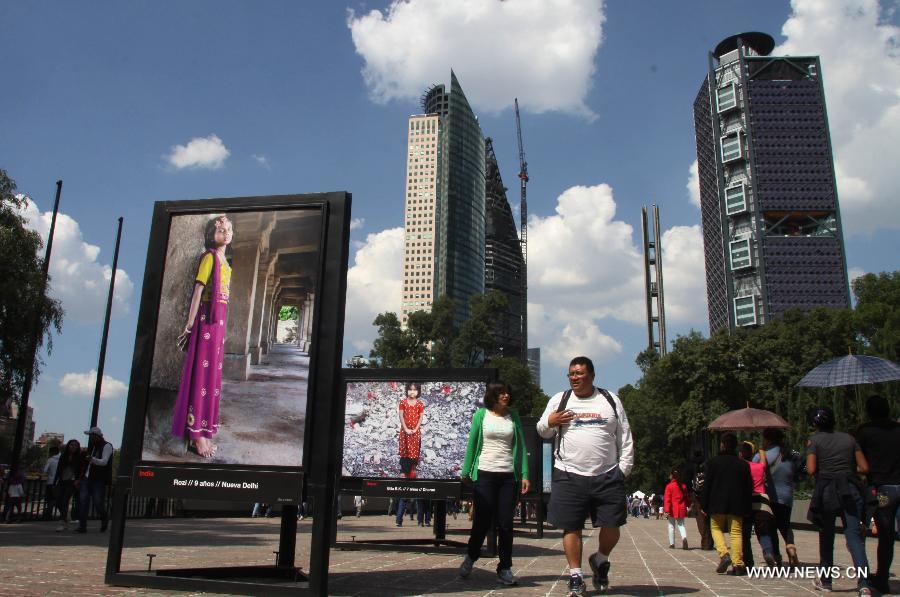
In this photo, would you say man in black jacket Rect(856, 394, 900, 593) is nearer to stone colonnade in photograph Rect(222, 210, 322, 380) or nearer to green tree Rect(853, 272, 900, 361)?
stone colonnade in photograph Rect(222, 210, 322, 380)

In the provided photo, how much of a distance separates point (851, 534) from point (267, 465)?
5.05 m

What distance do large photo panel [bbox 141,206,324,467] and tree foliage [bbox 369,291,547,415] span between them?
47.6 metres

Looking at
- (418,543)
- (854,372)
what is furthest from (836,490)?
(418,543)

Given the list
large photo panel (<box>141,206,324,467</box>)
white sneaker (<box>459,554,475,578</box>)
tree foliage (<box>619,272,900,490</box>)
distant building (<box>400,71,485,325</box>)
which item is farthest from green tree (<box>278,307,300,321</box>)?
distant building (<box>400,71,485,325</box>)

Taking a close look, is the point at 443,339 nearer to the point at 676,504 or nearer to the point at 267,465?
the point at 676,504

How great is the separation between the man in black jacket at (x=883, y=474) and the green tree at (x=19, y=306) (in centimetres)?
1802

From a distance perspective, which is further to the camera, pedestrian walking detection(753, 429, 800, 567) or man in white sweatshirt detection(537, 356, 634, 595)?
pedestrian walking detection(753, 429, 800, 567)

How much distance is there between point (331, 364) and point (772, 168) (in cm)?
14052

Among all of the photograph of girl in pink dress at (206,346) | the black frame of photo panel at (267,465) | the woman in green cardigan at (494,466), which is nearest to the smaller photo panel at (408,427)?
the woman in green cardigan at (494,466)

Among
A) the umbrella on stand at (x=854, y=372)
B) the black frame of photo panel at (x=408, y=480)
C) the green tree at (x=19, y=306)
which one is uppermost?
the green tree at (x=19, y=306)

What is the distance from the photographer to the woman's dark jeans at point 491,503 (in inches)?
262

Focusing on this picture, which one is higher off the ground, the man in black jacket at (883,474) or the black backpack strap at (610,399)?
the black backpack strap at (610,399)

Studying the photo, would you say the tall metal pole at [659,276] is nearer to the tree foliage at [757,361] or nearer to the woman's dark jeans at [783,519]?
the tree foliage at [757,361]

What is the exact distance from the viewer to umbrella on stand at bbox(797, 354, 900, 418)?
10045 millimetres
